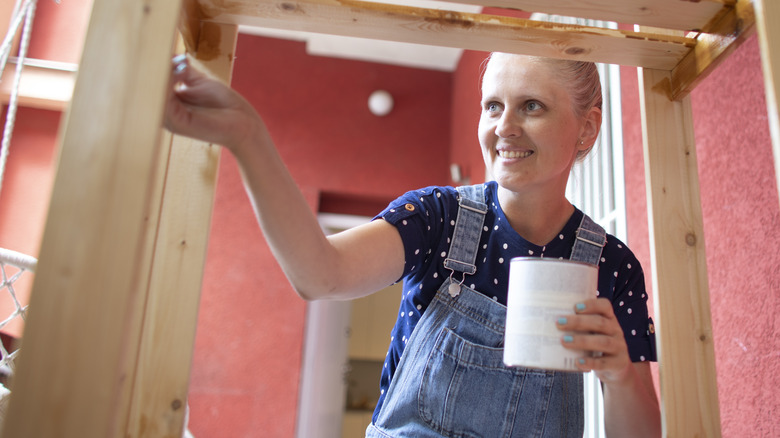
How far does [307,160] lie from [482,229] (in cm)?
297

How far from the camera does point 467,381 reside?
33.8 inches

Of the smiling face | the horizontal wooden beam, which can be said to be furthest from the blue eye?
the horizontal wooden beam

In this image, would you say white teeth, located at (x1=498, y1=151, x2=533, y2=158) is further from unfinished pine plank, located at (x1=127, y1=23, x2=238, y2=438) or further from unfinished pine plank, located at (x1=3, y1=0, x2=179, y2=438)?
unfinished pine plank, located at (x1=3, y1=0, x2=179, y2=438)

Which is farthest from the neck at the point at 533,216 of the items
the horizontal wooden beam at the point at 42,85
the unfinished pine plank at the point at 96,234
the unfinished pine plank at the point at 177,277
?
the horizontal wooden beam at the point at 42,85

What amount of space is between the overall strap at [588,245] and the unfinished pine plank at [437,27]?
0.32 m

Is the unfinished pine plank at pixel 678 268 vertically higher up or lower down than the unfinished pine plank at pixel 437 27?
lower down

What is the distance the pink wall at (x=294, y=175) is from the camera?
3.34 m

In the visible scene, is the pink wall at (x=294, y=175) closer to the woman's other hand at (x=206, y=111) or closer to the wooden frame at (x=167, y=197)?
the wooden frame at (x=167, y=197)

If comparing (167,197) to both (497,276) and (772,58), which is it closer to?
(497,276)

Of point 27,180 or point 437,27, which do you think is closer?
point 437,27

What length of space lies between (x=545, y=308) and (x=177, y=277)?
0.43 metres

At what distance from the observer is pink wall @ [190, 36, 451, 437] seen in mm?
3342

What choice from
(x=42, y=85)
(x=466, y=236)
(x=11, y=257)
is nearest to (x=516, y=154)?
(x=466, y=236)

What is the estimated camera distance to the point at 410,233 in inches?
32.1
